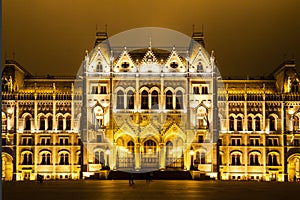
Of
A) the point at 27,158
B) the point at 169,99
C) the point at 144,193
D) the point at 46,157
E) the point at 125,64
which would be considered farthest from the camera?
the point at 46,157

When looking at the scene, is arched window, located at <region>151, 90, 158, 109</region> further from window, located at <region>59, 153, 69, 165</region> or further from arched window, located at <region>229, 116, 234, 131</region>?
window, located at <region>59, 153, 69, 165</region>

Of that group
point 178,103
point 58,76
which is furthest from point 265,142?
point 58,76

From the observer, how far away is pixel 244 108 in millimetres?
87312

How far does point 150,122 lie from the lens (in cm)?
8381

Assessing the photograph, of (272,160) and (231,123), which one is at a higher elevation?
(231,123)

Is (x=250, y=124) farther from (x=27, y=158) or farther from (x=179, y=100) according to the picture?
(x=27, y=158)

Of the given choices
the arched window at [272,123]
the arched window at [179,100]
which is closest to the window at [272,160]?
the arched window at [272,123]

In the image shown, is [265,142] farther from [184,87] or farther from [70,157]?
[70,157]

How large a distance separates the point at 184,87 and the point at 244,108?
950cm

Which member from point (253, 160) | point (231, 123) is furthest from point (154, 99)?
point (253, 160)

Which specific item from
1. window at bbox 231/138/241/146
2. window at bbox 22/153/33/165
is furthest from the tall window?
window at bbox 22/153/33/165

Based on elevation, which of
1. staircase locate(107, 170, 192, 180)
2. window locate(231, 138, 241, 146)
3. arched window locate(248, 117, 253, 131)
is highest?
arched window locate(248, 117, 253, 131)

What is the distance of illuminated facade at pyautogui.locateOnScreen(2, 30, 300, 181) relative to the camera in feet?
274

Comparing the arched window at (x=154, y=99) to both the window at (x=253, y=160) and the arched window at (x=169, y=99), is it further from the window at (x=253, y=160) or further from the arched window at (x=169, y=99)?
the window at (x=253, y=160)
